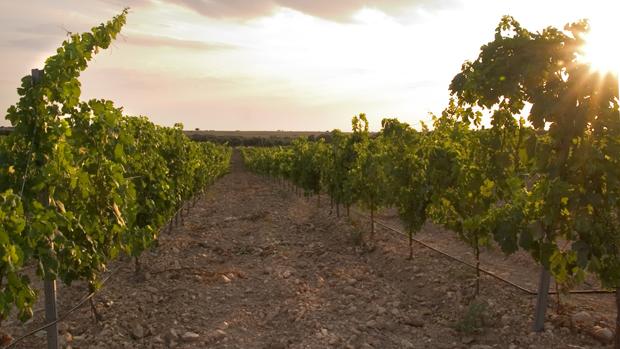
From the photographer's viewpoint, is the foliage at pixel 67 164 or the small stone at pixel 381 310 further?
the small stone at pixel 381 310

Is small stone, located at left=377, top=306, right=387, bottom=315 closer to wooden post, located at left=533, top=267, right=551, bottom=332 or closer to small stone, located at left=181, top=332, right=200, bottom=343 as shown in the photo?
wooden post, located at left=533, top=267, right=551, bottom=332

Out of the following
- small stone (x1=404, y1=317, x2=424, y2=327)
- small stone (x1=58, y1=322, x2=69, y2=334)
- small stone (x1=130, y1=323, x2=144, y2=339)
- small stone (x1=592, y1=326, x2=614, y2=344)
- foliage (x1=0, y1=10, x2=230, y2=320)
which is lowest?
small stone (x1=58, y1=322, x2=69, y2=334)

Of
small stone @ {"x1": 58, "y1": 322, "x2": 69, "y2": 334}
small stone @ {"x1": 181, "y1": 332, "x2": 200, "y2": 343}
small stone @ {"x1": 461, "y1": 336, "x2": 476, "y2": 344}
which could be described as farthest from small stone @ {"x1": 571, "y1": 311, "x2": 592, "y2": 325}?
small stone @ {"x1": 58, "y1": 322, "x2": 69, "y2": 334}

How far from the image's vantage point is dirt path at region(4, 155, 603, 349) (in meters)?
6.71

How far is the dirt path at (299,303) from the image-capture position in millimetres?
6711

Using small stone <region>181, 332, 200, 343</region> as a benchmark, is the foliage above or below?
above

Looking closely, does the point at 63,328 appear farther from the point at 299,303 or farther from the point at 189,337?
the point at 299,303

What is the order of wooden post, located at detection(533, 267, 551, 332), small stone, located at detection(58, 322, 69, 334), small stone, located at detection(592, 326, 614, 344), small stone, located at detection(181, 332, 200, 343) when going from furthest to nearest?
small stone, located at detection(58, 322, 69, 334)
small stone, located at detection(181, 332, 200, 343)
wooden post, located at detection(533, 267, 551, 332)
small stone, located at detection(592, 326, 614, 344)

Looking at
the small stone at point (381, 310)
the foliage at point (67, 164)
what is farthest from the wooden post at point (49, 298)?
the small stone at point (381, 310)

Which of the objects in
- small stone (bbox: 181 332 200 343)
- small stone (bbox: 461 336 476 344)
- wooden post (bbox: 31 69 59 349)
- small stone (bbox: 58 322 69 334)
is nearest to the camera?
wooden post (bbox: 31 69 59 349)

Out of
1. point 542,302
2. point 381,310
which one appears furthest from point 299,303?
point 542,302

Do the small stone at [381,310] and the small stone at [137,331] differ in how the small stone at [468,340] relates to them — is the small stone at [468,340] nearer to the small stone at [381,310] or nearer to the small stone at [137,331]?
the small stone at [381,310]

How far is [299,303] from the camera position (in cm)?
805

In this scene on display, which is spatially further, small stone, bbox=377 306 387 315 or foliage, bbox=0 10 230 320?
small stone, bbox=377 306 387 315
